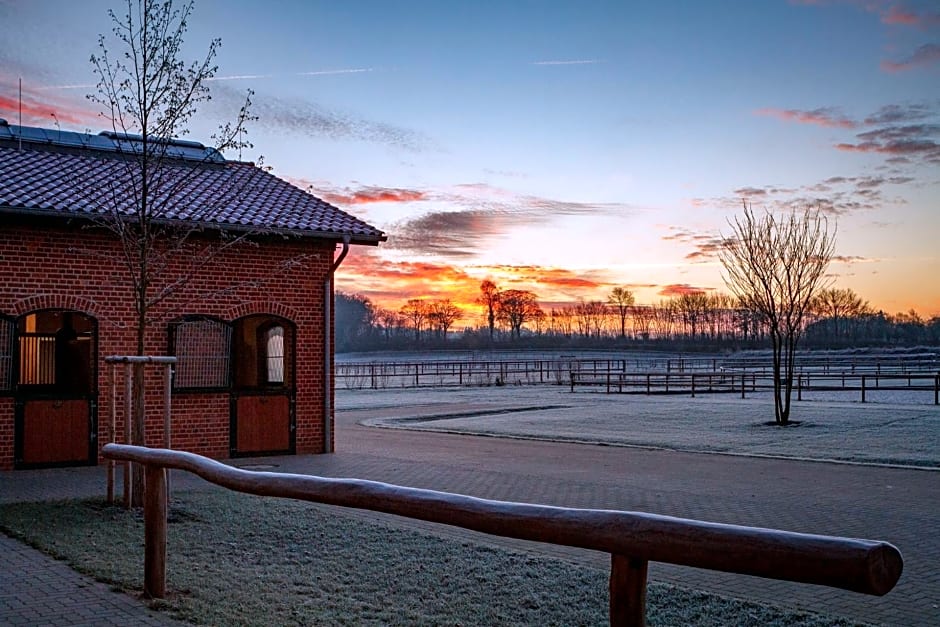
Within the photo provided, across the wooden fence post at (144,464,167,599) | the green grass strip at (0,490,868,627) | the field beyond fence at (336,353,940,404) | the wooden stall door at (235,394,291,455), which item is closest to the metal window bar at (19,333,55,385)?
the wooden stall door at (235,394,291,455)

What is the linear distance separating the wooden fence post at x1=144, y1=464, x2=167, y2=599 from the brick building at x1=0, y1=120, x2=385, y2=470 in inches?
275

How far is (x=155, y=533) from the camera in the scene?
6.54 m

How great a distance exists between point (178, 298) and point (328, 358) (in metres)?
2.71

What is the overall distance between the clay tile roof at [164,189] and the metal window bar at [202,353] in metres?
1.78

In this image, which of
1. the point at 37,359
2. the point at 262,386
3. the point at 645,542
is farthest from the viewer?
the point at 262,386

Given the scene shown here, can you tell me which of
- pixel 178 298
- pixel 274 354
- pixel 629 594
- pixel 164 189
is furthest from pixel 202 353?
pixel 629 594

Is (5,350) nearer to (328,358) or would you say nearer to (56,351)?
(56,351)

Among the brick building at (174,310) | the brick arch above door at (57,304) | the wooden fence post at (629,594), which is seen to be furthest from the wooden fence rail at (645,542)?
the brick arch above door at (57,304)

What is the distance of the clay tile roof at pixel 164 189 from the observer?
14.1 m

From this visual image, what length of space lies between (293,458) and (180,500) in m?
4.97

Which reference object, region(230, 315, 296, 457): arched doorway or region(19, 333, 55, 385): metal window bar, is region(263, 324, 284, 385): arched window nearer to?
region(230, 315, 296, 457): arched doorway

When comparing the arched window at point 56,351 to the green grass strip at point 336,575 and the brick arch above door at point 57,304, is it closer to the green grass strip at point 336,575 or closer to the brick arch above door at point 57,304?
the brick arch above door at point 57,304

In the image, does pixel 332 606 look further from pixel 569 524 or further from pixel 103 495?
pixel 103 495

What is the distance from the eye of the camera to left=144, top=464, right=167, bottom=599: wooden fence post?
6469 millimetres
